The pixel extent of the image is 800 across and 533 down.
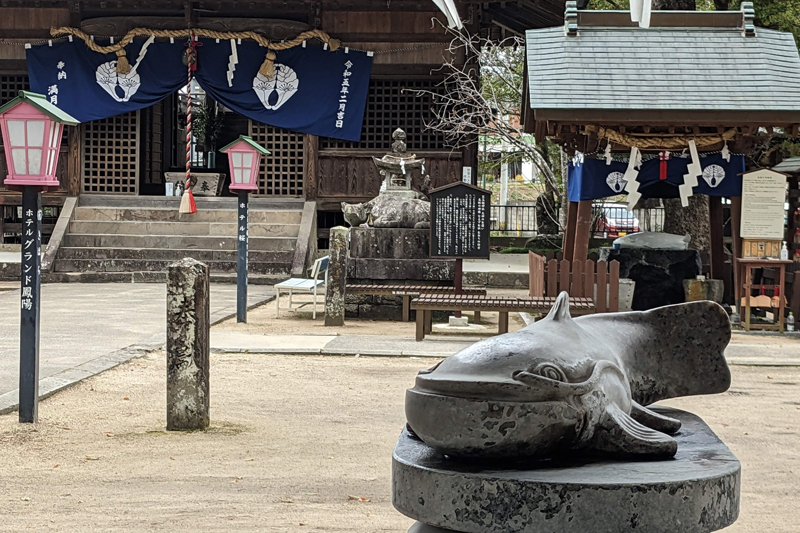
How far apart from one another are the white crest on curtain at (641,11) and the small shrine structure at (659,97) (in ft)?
1.98

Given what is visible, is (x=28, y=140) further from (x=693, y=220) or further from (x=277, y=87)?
(x=277, y=87)

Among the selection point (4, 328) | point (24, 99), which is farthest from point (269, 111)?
point (24, 99)

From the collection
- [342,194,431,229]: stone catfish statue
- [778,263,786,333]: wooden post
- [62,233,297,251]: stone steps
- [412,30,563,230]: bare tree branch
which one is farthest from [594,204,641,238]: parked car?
[778,263,786,333]: wooden post

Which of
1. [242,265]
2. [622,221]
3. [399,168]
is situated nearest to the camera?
[242,265]

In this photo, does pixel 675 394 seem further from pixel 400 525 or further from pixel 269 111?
pixel 269 111

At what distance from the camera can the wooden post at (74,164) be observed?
1980 cm

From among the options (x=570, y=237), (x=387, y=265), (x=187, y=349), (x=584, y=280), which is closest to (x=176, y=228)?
(x=387, y=265)

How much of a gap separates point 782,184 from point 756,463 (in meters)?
7.52

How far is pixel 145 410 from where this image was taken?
6785mm

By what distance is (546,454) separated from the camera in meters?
2.27

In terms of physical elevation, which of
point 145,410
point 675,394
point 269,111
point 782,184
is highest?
point 269,111

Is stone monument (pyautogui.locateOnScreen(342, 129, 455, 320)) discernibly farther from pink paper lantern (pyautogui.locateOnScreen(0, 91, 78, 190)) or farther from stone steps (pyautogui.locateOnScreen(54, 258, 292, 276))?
pink paper lantern (pyautogui.locateOnScreen(0, 91, 78, 190))

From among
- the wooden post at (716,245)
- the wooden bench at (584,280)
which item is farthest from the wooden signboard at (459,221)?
the wooden post at (716,245)

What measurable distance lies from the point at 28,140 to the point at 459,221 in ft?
22.8
